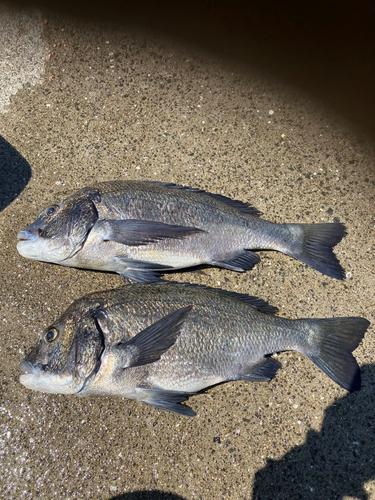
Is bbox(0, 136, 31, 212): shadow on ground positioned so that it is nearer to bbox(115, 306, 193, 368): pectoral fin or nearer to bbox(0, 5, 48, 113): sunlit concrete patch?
bbox(0, 5, 48, 113): sunlit concrete patch

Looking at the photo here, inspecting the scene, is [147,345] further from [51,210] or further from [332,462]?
[332,462]

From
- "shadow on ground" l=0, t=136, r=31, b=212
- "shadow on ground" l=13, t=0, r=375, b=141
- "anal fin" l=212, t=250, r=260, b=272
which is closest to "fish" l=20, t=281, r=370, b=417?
"anal fin" l=212, t=250, r=260, b=272

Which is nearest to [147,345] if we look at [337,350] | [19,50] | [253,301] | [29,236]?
[253,301]

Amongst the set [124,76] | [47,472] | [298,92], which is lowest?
[47,472]

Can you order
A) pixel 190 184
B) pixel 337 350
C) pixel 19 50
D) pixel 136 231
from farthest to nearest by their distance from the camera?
pixel 19 50 < pixel 190 184 < pixel 337 350 < pixel 136 231

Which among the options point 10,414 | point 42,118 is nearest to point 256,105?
point 42,118

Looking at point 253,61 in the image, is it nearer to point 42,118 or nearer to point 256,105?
point 256,105
